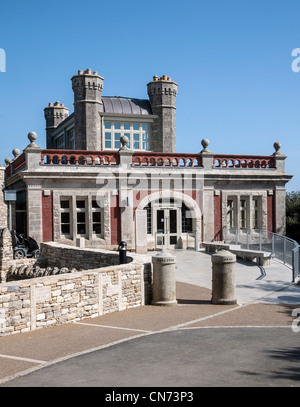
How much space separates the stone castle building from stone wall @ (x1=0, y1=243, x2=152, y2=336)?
9374mm

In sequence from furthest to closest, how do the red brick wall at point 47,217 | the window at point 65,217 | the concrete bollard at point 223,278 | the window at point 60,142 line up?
the window at point 60,142 < the window at point 65,217 < the red brick wall at point 47,217 < the concrete bollard at point 223,278

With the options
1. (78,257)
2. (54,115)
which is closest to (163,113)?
(54,115)

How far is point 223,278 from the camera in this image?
10.6 meters

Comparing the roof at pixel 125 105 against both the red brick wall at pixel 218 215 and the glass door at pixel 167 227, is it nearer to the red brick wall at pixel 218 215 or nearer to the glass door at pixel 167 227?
the glass door at pixel 167 227

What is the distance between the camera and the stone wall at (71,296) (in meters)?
8.26

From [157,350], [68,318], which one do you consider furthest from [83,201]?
[157,350]

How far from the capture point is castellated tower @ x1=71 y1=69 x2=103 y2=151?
80.8ft

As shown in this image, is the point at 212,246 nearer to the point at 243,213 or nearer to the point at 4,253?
the point at 243,213

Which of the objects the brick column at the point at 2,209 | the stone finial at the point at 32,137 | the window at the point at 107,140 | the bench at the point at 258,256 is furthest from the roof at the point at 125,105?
the bench at the point at 258,256

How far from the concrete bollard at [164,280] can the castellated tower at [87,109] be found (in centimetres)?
1480

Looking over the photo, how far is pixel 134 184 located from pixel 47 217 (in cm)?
409

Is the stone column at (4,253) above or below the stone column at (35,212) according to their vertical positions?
below

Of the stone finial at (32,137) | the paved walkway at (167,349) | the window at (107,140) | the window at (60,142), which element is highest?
the window at (60,142)
